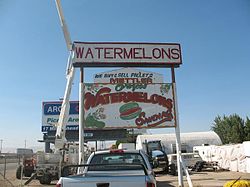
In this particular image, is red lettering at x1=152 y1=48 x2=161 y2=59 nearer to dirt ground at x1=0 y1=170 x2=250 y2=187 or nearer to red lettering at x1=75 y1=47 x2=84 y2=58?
red lettering at x1=75 y1=47 x2=84 y2=58

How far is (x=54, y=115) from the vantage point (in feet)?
155

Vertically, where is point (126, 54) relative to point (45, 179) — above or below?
above

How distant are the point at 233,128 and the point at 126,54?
5000 centimetres

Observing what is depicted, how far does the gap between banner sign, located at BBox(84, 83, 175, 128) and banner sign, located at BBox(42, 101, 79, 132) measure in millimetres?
33261

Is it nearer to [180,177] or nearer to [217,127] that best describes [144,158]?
[180,177]

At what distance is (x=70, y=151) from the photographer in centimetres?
2188

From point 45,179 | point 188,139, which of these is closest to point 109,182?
point 45,179

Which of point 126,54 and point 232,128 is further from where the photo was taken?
point 232,128

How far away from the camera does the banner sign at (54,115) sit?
46344mm

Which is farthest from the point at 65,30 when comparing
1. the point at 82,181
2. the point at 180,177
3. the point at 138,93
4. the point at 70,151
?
the point at 82,181

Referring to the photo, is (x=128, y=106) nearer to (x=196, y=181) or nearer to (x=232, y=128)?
(x=196, y=181)

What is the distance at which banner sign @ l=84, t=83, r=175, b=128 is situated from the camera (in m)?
13.6

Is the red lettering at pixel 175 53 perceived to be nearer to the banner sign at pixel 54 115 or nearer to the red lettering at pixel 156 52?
the red lettering at pixel 156 52

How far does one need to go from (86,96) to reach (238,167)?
602 inches
